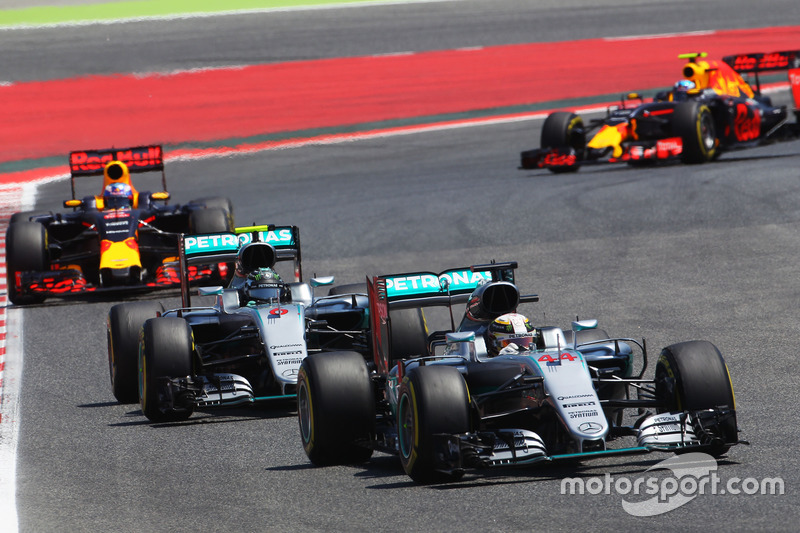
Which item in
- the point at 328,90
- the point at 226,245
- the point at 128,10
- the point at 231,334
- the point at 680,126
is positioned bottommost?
the point at 231,334

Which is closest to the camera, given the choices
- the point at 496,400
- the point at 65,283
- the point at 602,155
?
the point at 496,400

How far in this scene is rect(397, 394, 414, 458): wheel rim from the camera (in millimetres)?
9188

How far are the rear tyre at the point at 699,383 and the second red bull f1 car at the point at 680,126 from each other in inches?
660

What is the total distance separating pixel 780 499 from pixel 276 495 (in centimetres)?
321

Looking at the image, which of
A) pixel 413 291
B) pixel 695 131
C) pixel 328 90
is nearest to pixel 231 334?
pixel 413 291

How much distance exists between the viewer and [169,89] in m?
33.0

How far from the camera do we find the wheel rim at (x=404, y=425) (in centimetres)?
919

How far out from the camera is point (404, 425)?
30.4ft

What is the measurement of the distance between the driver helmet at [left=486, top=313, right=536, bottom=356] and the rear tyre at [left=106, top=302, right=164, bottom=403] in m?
4.14

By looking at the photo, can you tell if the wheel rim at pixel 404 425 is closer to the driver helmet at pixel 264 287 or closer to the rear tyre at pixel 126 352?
the driver helmet at pixel 264 287

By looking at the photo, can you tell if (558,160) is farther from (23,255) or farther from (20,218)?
(23,255)

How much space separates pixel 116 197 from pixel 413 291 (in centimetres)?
1062

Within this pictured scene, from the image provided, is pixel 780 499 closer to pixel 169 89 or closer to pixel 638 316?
pixel 638 316

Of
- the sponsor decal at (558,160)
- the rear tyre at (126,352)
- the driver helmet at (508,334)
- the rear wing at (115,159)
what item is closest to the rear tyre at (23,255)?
the rear wing at (115,159)
